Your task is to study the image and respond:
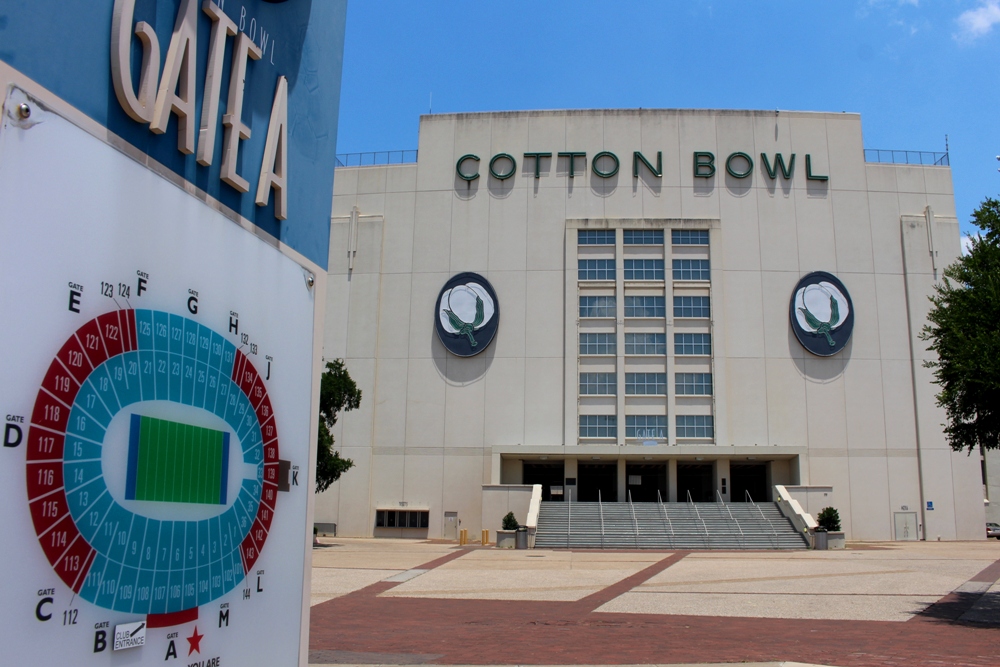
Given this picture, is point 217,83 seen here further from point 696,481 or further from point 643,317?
point 696,481

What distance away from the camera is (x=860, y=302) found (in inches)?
1921

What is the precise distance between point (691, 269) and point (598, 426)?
447 inches

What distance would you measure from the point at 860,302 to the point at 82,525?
51.5 meters

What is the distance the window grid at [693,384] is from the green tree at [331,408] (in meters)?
19.4

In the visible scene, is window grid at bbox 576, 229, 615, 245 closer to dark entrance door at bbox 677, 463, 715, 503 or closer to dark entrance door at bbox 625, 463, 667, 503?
dark entrance door at bbox 625, 463, 667, 503

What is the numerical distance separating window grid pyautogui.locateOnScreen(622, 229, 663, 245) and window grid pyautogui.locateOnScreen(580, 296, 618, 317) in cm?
389

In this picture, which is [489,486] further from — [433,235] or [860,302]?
[860,302]

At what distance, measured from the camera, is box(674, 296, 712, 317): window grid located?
1930 inches

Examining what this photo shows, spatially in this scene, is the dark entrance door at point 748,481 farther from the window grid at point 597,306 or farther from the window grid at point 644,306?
the window grid at point 597,306

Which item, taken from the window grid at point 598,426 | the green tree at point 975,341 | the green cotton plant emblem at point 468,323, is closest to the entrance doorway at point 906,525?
the window grid at point 598,426

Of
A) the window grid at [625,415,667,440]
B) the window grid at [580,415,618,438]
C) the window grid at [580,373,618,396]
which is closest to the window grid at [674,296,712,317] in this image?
the window grid at [580,373,618,396]

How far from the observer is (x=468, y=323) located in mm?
48844

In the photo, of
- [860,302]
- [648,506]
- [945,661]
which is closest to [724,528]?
[648,506]

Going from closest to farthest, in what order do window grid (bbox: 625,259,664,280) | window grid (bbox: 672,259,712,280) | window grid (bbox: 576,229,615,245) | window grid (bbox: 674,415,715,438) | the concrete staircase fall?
the concrete staircase
window grid (bbox: 674,415,715,438)
window grid (bbox: 672,259,712,280)
window grid (bbox: 625,259,664,280)
window grid (bbox: 576,229,615,245)
